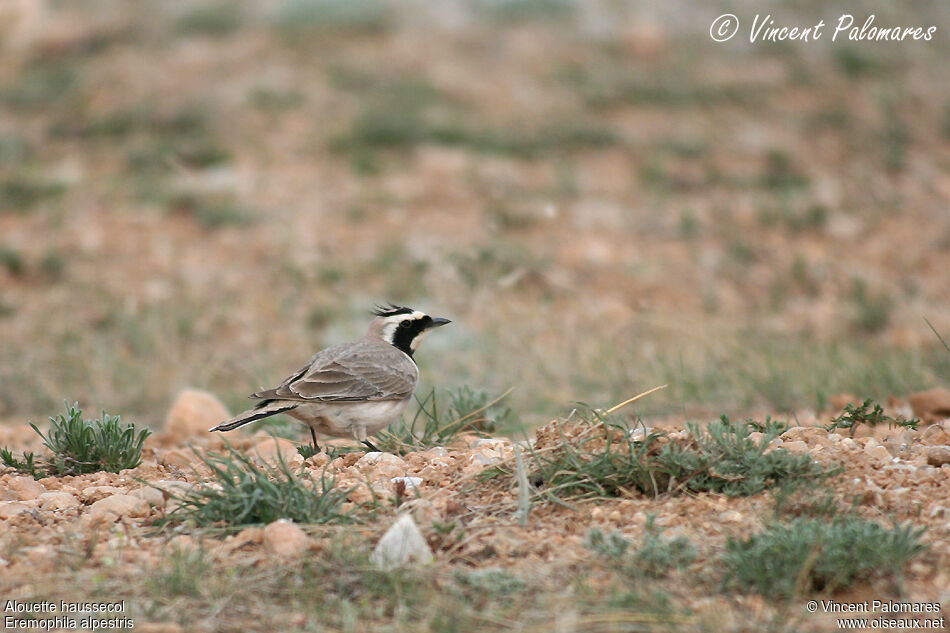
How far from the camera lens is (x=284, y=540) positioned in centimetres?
329

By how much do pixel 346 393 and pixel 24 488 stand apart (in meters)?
1.53

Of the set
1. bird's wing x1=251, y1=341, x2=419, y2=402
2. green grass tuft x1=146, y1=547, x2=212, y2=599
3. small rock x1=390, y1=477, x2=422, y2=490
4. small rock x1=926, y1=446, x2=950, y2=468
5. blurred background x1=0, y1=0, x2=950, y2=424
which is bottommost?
green grass tuft x1=146, y1=547, x2=212, y2=599

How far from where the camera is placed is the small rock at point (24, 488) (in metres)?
4.08

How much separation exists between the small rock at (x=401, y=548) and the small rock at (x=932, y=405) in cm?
316

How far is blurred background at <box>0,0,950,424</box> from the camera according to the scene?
7.82m

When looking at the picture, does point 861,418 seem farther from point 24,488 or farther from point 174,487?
point 24,488

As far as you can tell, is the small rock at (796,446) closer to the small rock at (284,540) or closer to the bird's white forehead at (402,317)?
the small rock at (284,540)

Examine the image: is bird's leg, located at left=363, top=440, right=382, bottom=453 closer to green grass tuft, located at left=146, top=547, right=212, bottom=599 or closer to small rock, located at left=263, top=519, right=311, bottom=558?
small rock, located at left=263, top=519, right=311, bottom=558

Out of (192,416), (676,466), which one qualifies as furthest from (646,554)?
(192,416)

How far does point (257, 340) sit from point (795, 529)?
6231 millimetres

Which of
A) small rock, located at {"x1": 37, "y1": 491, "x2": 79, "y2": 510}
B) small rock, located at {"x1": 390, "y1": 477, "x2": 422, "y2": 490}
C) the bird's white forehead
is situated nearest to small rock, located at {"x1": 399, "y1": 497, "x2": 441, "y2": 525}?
small rock, located at {"x1": 390, "y1": 477, "x2": 422, "y2": 490}

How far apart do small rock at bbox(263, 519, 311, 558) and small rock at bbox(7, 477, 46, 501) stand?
1.33 meters

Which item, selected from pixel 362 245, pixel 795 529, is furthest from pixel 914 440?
pixel 362 245

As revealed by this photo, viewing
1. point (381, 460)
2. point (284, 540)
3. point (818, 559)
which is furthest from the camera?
point (381, 460)
